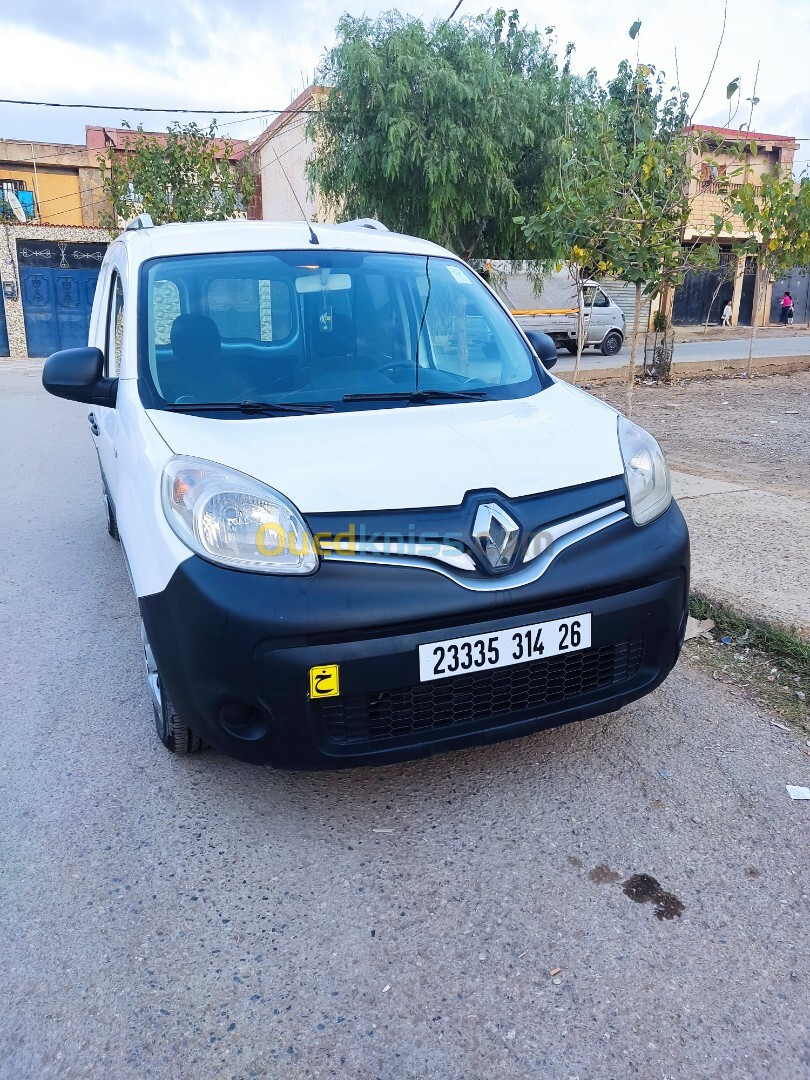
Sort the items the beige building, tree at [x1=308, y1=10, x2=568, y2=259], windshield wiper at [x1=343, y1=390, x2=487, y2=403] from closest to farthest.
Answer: windshield wiper at [x1=343, y1=390, x2=487, y2=403], tree at [x1=308, y1=10, x2=568, y2=259], the beige building

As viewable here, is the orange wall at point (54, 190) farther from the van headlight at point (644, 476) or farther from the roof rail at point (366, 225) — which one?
the van headlight at point (644, 476)

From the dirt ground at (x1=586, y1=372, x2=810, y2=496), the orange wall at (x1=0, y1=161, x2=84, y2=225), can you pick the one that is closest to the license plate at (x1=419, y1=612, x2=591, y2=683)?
the dirt ground at (x1=586, y1=372, x2=810, y2=496)

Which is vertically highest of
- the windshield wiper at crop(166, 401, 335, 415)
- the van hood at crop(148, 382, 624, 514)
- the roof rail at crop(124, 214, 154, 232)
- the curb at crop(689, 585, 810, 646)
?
the roof rail at crop(124, 214, 154, 232)

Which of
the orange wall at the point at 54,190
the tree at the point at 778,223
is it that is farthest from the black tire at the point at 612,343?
the orange wall at the point at 54,190

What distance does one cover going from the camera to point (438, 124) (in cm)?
1683

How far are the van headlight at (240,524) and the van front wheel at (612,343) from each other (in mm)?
21608

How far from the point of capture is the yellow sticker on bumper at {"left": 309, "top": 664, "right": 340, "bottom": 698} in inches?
91.4

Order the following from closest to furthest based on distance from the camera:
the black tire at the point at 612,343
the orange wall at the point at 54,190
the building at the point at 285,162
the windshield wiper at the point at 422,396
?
the windshield wiper at the point at 422,396
the black tire at the point at 612,343
the building at the point at 285,162
the orange wall at the point at 54,190

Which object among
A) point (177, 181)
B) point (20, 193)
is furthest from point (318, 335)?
point (20, 193)

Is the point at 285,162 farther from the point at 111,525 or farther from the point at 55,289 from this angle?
the point at 111,525

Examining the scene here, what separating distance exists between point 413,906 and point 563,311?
21.5 meters

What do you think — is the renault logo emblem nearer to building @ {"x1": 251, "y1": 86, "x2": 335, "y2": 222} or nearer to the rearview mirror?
the rearview mirror

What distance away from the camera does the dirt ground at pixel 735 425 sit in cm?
802

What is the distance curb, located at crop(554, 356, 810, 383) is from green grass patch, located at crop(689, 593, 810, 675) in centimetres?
1242
